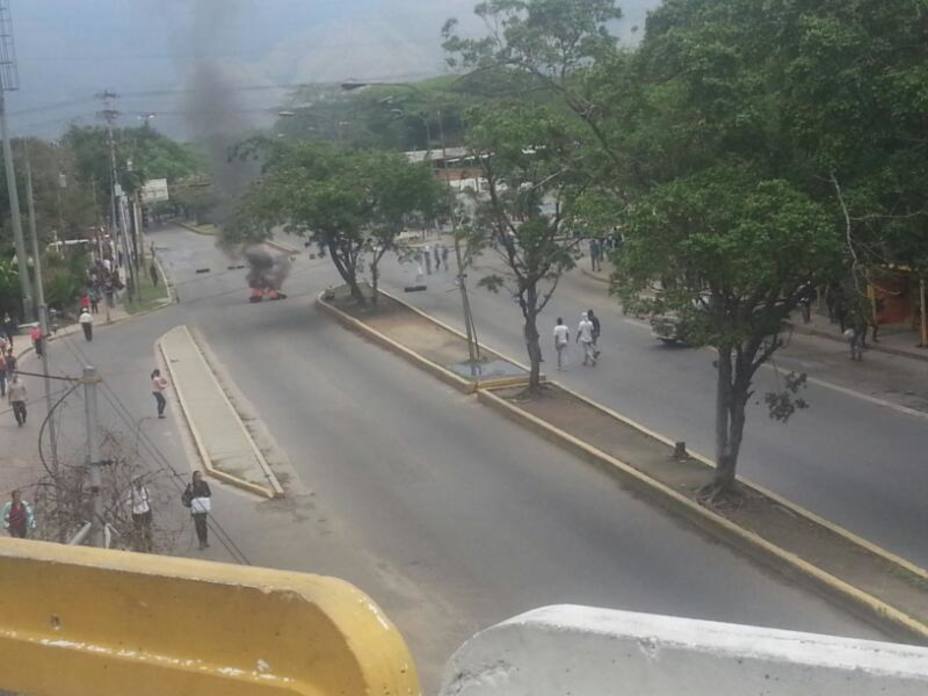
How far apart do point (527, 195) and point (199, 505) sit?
9180 millimetres

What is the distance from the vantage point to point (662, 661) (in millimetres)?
2613

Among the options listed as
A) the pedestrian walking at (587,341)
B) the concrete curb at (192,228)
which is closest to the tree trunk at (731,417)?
the pedestrian walking at (587,341)

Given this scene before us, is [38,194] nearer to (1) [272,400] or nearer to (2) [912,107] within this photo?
(1) [272,400]

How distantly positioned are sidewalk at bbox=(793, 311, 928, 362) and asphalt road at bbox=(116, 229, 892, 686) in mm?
8777

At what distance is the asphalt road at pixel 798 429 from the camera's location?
16.5 m

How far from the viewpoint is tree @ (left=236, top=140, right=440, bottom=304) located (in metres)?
35.5

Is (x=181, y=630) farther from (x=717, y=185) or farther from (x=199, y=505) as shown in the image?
(x=199, y=505)

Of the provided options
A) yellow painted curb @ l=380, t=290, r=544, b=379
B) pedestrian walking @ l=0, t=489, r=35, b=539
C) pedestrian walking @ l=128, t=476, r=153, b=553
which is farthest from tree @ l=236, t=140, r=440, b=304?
pedestrian walking @ l=0, t=489, r=35, b=539

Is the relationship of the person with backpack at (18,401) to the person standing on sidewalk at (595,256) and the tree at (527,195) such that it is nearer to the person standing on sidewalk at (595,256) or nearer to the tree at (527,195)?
the tree at (527,195)

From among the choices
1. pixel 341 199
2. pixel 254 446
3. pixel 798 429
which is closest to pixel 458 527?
pixel 254 446

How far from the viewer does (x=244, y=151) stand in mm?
39594

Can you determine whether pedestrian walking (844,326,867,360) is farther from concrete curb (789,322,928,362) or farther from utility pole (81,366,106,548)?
utility pole (81,366,106,548)

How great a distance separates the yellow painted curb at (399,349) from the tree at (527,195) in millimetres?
1816

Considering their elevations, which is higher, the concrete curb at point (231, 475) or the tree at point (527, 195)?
the tree at point (527, 195)
